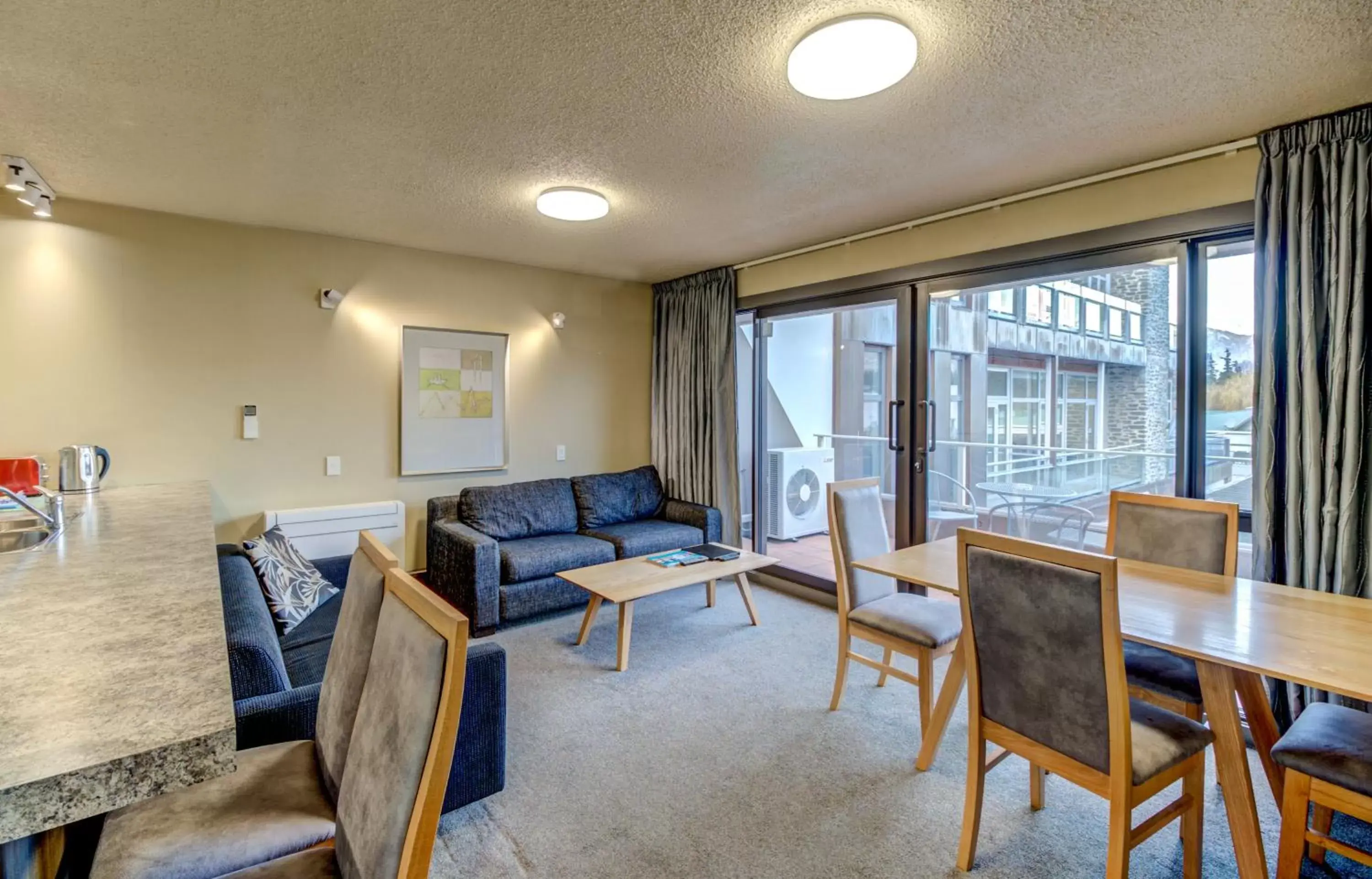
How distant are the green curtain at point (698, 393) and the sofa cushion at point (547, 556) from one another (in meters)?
1.06

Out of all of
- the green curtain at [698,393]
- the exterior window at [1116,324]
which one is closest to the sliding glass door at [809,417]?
the green curtain at [698,393]

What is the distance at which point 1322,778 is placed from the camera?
150 centimetres

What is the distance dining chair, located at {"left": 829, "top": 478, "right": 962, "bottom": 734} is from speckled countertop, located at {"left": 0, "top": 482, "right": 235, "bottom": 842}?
2106mm

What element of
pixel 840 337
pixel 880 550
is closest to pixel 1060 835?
pixel 880 550

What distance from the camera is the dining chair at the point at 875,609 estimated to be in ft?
7.86

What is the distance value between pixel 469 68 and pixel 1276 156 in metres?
2.96

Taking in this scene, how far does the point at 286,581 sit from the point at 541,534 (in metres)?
1.71

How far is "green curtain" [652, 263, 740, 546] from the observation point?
471 centimetres

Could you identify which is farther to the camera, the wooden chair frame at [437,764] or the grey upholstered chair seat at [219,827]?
the grey upholstered chair seat at [219,827]

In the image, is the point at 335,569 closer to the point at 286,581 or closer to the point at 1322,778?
the point at 286,581

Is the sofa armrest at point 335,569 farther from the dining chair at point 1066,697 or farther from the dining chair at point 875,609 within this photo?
the dining chair at point 1066,697

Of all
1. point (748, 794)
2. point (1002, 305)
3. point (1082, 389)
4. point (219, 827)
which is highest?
point (1002, 305)

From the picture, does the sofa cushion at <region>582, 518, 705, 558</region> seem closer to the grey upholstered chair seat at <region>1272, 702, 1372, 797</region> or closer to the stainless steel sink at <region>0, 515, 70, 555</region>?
the stainless steel sink at <region>0, 515, 70, 555</region>

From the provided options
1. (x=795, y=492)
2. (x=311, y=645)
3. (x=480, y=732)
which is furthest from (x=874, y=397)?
(x=311, y=645)
